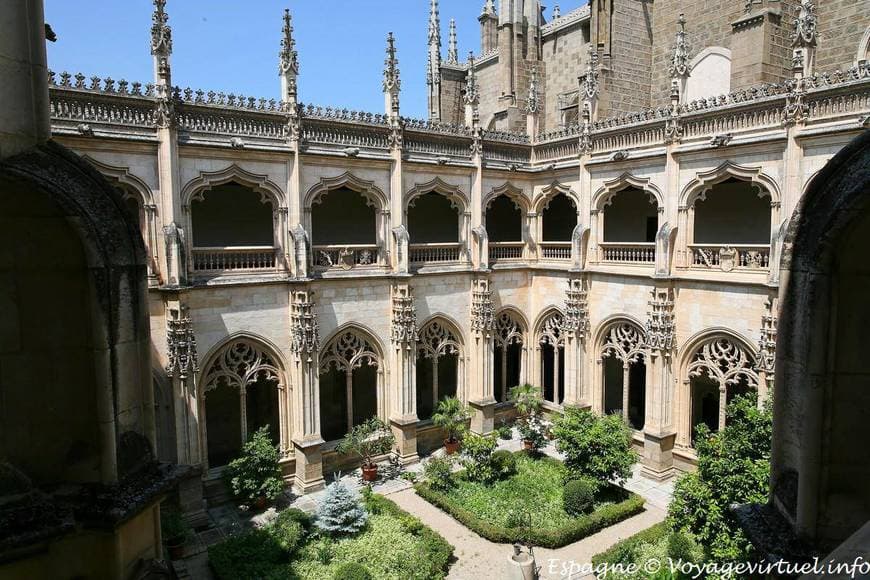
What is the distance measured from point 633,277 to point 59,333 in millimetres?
17124

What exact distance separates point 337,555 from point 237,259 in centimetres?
868

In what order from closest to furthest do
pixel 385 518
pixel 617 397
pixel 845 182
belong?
pixel 845 182
pixel 385 518
pixel 617 397

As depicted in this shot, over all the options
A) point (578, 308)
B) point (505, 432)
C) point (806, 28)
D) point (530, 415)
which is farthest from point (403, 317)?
point (806, 28)

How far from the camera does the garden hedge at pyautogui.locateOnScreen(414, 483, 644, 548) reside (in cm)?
1366

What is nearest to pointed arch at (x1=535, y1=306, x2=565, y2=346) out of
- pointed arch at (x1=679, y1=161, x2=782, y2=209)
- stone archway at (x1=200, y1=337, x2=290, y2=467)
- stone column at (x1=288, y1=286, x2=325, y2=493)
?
pointed arch at (x1=679, y1=161, x2=782, y2=209)

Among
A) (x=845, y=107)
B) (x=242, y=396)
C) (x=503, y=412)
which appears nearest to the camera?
(x=845, y=107)

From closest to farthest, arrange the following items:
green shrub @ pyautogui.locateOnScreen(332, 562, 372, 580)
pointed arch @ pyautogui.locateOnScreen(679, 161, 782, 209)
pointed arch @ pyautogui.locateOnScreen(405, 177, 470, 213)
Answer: green shrub @ pyautogui.locateOnScreen(332, 562, 372, 580) < pointed arch @ pyautogui.locateOnScreen(679, 161, 782, 209) < pointed arch @ pyautogui.locateOnScreen(405, 177, 470, 213)

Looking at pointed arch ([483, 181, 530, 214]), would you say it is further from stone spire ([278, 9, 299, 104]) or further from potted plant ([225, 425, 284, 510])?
potted plant ([225, 425, 284, 510])

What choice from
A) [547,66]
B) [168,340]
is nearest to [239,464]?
[168,340]

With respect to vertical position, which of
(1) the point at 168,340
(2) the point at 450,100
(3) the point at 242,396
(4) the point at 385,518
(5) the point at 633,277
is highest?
(2) the point at 450,100

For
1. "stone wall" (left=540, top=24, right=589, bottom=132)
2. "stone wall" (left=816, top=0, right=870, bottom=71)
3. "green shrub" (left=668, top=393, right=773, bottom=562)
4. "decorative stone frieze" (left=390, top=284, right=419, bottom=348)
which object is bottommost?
"green shrub" (left=668, top=393, right=773, bottom=562)

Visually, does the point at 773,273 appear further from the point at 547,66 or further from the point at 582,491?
the point at 547,66

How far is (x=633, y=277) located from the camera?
60.5 feet

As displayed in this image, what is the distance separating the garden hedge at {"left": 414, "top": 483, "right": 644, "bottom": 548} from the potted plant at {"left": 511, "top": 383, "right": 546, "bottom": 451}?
3772mm
